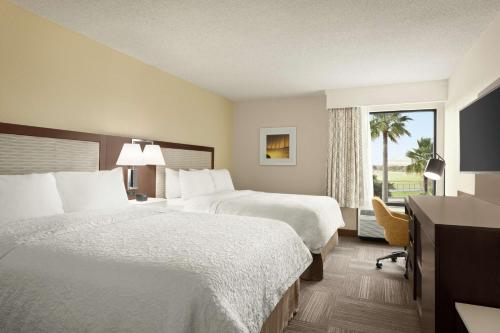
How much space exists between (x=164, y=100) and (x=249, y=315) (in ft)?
11.6

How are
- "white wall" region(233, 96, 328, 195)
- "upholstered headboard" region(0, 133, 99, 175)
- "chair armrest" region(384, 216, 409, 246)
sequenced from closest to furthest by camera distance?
"upholstered headboard" region(0, 133, 99, 175)
"chair armrest" region(384, 216, 409, 246)
"white wall" region(233, 96, 328, 195)

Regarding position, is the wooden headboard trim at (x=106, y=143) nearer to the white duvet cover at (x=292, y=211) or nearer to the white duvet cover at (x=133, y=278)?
the white duvet cover at (x=292, y=211)

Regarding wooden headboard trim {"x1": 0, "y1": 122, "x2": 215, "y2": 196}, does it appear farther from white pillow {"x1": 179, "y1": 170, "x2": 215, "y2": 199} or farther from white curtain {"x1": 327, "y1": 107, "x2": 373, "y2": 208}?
white curtain {"x1": 327, "y1": 107, "x2": 373, "y2": 208}

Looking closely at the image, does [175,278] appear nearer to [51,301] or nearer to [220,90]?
[51,301]

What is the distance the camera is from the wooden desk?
1134 mm

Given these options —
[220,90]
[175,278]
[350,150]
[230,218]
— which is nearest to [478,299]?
Answer: [175,278]

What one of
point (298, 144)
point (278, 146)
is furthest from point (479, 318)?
point (278, 146)

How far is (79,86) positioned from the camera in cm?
309

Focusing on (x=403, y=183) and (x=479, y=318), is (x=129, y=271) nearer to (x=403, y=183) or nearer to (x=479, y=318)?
(x=479, y=318)

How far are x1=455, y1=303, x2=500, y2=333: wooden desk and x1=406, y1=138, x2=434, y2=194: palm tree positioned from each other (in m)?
4.07

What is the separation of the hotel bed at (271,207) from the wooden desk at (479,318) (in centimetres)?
194

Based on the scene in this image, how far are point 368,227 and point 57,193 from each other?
4.39 m

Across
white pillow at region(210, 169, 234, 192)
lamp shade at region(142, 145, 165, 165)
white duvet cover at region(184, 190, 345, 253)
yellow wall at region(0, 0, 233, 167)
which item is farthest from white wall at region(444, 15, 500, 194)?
yellow wall at region(0, 0, 233, 167)

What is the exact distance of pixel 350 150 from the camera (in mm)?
5160
